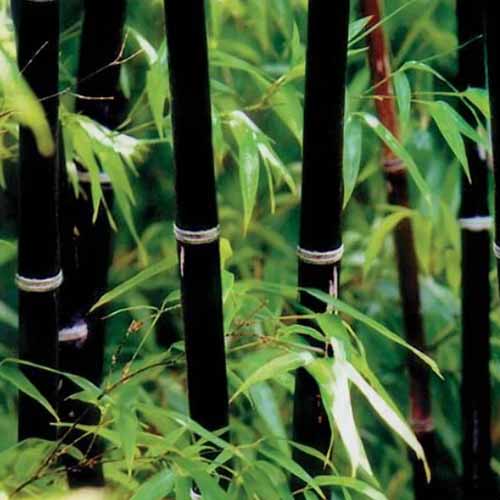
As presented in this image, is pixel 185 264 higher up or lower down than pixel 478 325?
higher up

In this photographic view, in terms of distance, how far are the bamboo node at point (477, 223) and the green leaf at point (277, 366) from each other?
38cm

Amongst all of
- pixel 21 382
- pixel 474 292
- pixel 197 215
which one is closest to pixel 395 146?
pixel 197 215

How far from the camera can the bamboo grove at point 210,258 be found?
1.06m

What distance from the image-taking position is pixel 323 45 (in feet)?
3.51

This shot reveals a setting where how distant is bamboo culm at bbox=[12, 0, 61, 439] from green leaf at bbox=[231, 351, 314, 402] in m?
0.22

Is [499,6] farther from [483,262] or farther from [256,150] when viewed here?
[483,262]

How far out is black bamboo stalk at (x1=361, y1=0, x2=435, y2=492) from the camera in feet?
4.58

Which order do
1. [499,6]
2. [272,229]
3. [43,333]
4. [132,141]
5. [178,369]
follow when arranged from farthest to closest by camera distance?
1. [272,229]
2. [178,369]
3. [132,141]
4. [43,333]
5. [499,6]

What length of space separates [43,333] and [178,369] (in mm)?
885

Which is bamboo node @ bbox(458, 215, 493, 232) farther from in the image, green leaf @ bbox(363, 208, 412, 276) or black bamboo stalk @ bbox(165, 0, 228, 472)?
black bamboo stalk @ bbox(165, 0, 228, 472)

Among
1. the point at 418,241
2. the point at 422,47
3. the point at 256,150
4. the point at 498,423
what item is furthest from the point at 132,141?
the point at 498,423

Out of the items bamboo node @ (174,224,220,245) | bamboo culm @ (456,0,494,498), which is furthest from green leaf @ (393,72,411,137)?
bamboo node @ (174,224,220,245)

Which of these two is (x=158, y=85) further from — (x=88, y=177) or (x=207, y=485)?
(x=207, y=485)

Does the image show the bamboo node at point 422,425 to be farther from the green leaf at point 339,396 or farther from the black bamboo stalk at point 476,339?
the green leaf at point 339,396
